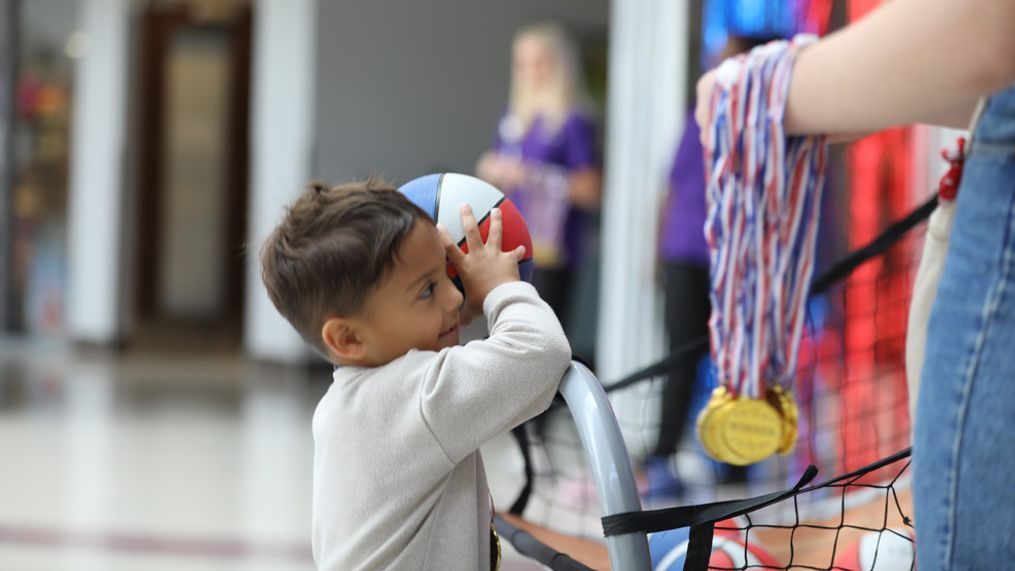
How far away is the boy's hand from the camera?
3.90 feet

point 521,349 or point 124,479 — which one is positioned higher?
point 521,349

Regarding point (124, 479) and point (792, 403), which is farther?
point (124, 479)

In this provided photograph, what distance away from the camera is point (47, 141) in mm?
9508

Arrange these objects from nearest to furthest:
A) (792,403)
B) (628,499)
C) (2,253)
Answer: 1. (628,499)
2. (792,403)
3. (2,253)

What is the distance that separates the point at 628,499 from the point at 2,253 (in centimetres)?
936

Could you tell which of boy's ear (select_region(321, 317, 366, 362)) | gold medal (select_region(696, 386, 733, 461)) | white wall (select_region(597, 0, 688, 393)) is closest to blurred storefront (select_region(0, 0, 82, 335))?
white wall (select_region(597, 0, 688, 393))

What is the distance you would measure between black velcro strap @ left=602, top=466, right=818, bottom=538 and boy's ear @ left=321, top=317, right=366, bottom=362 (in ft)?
1.02

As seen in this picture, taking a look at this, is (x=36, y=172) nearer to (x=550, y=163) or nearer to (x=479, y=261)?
(x=550, y=163)

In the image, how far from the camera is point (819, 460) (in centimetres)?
386

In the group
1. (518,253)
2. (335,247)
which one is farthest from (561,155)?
(335,247)

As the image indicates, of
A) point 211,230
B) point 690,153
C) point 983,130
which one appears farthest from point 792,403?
point 211,230

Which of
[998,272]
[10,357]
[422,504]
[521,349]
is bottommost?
[10,357]

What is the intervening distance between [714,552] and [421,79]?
6.61 m

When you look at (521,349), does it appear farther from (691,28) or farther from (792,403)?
(691,28)
